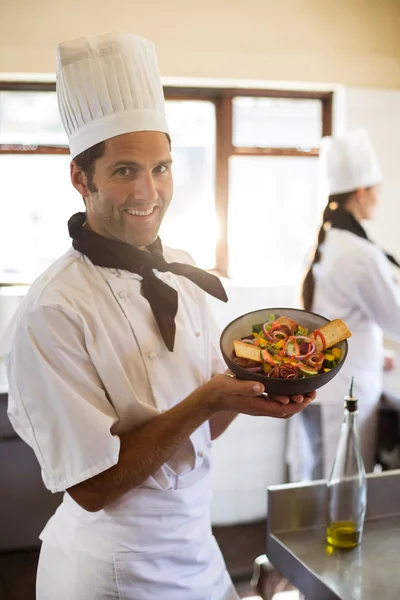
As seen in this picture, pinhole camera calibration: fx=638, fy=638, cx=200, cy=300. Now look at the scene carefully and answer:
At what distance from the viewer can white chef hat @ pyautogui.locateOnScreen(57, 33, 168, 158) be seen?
104 centimetres

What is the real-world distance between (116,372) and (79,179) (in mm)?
333

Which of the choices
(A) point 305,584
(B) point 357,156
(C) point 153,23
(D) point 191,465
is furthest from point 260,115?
(A) point 305,584

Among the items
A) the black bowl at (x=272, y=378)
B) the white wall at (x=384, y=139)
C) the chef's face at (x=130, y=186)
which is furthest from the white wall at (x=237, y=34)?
the black bowl at (x=272, y=378)

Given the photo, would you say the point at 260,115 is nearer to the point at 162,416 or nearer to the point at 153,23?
the point at 153,23

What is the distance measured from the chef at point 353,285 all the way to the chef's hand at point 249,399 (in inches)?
47.1

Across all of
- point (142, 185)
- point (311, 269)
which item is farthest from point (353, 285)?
point (142, 185)

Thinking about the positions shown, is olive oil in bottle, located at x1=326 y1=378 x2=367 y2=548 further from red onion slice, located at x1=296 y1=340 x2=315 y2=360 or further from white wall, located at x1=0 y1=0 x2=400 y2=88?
white wall, located at x1=0 y1=0 x2=400 y2=88

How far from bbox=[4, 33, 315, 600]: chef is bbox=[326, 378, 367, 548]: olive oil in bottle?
23 centimetres

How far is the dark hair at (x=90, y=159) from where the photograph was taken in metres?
1.04

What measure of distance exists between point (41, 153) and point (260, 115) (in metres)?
1.02

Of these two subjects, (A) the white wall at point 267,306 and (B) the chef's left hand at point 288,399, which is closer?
(B) the chef's left hand at point 288,399

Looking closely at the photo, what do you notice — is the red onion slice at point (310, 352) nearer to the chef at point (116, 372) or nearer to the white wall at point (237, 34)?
the chef at point (116, 372)

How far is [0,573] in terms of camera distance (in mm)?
2072

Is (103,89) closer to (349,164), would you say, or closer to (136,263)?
(136,263)
